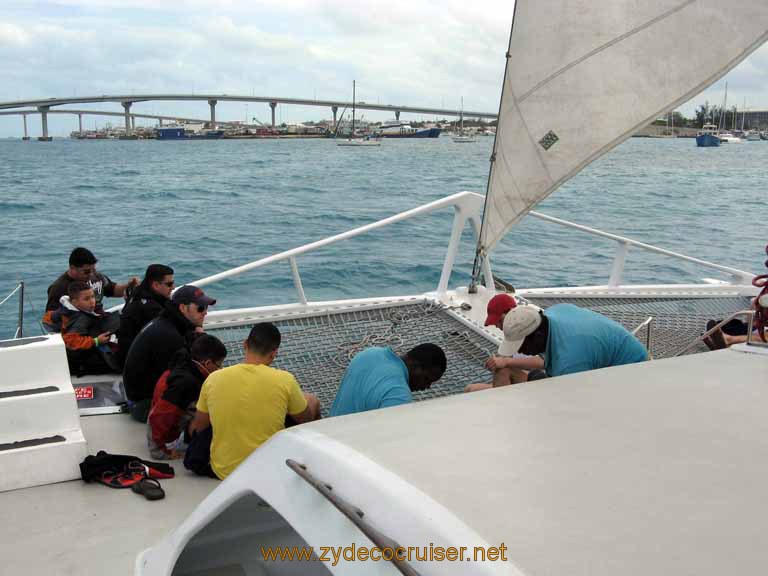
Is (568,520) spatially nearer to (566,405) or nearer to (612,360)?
(566,405)

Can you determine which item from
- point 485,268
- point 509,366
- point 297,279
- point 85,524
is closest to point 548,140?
point 509,366

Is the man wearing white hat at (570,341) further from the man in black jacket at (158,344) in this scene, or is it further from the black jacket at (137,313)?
the black jacket at (137,313)

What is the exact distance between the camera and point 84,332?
5.09 meters

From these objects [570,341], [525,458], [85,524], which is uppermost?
[525,458]

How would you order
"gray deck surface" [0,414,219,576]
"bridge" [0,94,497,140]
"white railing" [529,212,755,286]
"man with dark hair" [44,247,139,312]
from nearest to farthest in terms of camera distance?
1. "gray deck surface" [0,414,219,576]
2. "man with dark hair" [44,247,139,312]
3. "white railing" [529,212,755,286]
4. "bridge" [0,94,497,140]

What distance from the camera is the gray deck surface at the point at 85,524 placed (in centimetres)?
299

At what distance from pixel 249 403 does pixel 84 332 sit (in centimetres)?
215

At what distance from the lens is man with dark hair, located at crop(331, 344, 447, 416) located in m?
3.15

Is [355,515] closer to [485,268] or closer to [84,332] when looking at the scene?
[84,332]

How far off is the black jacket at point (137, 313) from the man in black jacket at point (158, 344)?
36 cm

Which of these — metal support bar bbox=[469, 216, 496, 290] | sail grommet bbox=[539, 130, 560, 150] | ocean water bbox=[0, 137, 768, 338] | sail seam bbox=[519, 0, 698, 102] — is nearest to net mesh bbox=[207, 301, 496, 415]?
metal support bar bbox=[469, 216, 496, 290]

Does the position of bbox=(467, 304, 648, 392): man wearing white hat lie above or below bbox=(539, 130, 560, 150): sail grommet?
below

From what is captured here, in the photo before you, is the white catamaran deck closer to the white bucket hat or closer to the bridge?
the white bucket hat

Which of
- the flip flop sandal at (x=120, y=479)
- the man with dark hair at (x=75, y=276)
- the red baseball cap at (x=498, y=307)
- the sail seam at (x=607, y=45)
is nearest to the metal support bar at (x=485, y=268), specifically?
the red baseball cap at (x=498, y=307)
